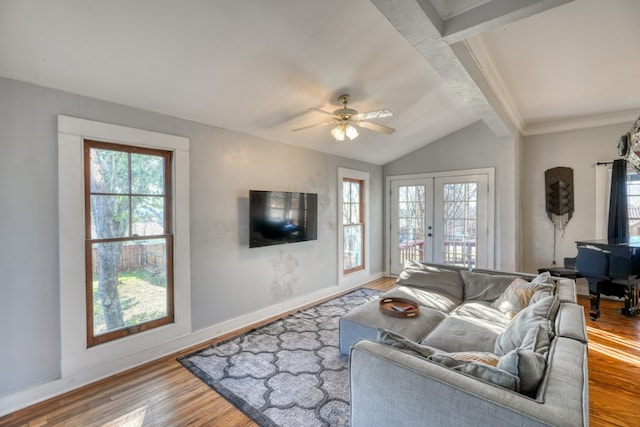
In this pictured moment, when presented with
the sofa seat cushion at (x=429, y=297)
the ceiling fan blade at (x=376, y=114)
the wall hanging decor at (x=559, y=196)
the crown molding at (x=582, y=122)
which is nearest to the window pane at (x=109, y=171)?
the ceiling fan blade at (x=376, y=114)

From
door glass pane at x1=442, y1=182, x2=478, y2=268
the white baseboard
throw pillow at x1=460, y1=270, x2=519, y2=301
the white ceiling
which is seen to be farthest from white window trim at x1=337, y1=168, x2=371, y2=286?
throw pillow at x1=460, y1=270, x2=519, y2=301

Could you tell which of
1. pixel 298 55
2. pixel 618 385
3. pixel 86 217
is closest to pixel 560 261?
pixel 618 385

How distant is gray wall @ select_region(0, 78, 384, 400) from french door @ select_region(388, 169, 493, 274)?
868 mm

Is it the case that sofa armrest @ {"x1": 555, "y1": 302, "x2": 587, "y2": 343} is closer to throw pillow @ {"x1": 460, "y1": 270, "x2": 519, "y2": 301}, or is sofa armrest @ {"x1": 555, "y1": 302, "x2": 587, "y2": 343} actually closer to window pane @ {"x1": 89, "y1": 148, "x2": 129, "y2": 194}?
throw pillow @ {"x1": 460, "y1": 270, "x2": 519, "y2": 301}

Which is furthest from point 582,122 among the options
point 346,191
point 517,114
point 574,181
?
point 346,191

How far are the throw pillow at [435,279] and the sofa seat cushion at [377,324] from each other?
24.1 inches

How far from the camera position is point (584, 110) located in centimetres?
420

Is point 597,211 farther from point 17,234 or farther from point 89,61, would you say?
point 17,234

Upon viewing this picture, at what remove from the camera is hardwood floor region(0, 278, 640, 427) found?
1.96m

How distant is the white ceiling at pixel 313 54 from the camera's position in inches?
72.1

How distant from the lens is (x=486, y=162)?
15.9 feet

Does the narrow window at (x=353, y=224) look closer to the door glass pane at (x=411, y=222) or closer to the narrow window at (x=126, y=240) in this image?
the door glass pane at (x=411, y=222)

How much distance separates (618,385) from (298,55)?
12.3 feet

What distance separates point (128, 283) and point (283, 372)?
5.34ft
